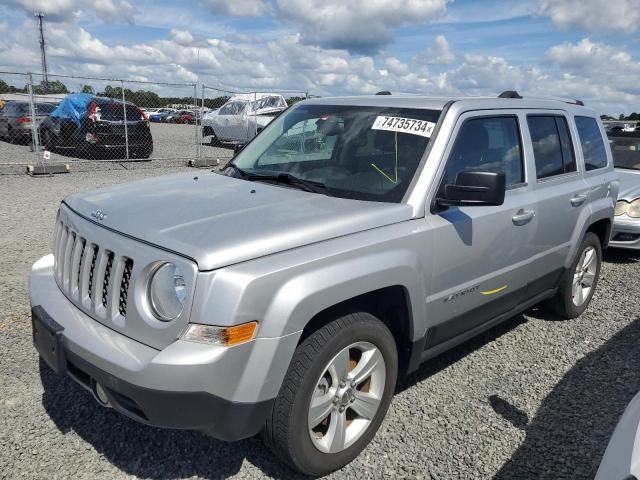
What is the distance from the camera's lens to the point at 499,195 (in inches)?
113

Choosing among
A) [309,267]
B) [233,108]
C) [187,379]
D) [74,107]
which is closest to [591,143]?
[309,267]

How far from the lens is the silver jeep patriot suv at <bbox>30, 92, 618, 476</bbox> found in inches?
88.2

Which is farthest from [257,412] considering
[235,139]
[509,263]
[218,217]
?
[235,139]

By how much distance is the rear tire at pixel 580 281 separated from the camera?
4699mm

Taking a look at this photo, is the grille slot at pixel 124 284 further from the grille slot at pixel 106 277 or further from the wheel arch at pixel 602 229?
the wheel arch at pixel 602 229

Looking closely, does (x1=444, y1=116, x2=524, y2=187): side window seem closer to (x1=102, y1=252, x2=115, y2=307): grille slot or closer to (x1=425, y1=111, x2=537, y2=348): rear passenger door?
(x1=425, y1=111, x2=537, y2=348): rear passenger door

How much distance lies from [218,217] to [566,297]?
3.44m

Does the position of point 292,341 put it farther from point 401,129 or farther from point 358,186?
point 401,129

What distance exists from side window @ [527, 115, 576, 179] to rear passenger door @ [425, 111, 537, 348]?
25 cm

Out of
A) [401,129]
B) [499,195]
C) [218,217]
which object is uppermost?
[401,129]

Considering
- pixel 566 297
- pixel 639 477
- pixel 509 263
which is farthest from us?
pixel 566 297

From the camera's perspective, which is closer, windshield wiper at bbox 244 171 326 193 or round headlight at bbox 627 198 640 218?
windshield wiper at bbox 244 171 326 193

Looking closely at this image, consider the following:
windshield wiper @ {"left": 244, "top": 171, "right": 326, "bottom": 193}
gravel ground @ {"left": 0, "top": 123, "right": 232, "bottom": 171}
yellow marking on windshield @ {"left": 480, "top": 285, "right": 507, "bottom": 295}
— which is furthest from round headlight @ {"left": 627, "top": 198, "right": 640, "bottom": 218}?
gravel ground @ {"left": 0, "top": 123, "right": 232, "bottom": 171}

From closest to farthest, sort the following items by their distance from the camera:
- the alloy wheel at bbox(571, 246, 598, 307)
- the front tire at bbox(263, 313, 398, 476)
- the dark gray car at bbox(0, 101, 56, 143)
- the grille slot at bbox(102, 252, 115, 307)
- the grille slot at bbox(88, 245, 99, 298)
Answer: the front tire at bbox(263, 313, 398, 476) < the grille slot at bbox(102, 252, 115, 307) < the grille slot at bbox(88, 245, 99, 298) < the alloy wheel at bbox(571, 246, 598, 307) < the dark gray car at bbox(0, 101, 56, 143)
